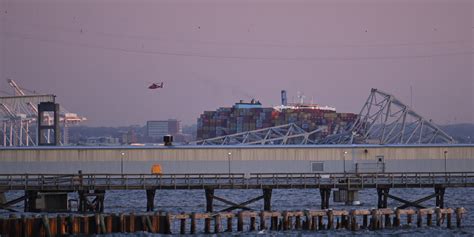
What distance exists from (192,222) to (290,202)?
32831 millimetres

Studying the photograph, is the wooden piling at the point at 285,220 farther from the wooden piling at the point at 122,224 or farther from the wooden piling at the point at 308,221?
the wooden piling at the point at 122,224

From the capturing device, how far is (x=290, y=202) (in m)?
99.6

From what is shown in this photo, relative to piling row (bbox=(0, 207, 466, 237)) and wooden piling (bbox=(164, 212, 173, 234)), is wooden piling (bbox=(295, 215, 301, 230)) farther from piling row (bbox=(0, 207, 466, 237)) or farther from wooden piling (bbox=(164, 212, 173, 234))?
wooden piling (bbox=(164, 212, 173, 234))

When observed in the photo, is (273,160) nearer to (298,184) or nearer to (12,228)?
Result: (298,184)

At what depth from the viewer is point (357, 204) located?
294ft

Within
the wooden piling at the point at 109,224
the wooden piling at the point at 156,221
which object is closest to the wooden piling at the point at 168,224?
the wooden piling at the point at 156,221

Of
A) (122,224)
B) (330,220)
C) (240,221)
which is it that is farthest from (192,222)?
(330,220)

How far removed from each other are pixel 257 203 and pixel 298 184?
16.3 metres

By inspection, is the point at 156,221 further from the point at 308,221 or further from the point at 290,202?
the point at 290,202

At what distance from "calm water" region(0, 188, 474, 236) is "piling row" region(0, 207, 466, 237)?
93 centimetres

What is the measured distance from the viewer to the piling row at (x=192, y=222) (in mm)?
63281

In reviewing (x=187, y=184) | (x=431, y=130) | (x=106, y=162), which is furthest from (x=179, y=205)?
(x=431, y=130)

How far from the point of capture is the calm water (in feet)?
229

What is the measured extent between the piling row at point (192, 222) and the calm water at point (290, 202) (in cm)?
93
